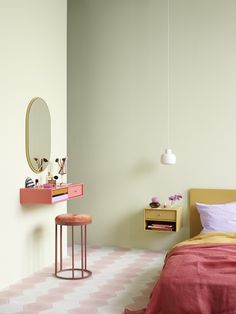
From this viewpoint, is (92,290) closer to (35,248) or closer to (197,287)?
(35,248)

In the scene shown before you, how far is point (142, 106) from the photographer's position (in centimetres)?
562

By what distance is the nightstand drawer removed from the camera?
5.17 metres

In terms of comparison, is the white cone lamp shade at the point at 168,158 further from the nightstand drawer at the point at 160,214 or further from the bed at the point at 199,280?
the bed at the point at 199,280

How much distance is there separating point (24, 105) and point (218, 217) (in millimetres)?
2400

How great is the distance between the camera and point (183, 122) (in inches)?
215

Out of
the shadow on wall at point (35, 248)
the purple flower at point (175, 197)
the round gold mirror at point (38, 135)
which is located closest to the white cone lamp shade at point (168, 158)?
the purple flower at point (175, 197)

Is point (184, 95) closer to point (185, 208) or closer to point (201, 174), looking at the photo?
point (201, 174)

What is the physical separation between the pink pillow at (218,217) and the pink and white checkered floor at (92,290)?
693mm

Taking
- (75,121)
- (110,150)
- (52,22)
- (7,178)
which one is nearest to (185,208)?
(110,150)

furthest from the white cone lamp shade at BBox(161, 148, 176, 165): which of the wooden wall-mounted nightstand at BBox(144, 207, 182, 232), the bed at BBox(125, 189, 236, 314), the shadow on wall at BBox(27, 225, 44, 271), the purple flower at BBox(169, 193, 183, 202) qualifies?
the shadow on wall at BBox(27, 225, 44, 271)

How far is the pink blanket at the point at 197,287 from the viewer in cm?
290

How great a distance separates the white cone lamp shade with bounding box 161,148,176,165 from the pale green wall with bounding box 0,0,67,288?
1214 millimetres

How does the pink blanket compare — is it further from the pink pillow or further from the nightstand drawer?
the nightstand drawer

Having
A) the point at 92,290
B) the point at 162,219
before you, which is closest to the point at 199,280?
the point at 92,290
